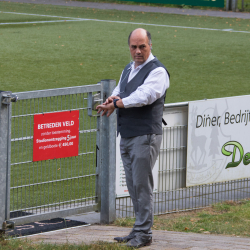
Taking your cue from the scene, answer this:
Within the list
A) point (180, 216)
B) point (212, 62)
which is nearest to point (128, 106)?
point (180, 216)

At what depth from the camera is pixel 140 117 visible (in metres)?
4.15

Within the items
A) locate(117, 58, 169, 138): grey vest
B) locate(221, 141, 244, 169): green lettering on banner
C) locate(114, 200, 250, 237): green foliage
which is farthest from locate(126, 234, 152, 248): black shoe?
locate(221, 141, 244, 169): green lettering on banner

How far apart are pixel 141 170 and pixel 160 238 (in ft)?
2.50

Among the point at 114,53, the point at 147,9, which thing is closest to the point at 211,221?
the point at 114,53

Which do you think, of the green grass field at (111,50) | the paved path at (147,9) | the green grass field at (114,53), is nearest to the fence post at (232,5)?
the paved path at (147,9)

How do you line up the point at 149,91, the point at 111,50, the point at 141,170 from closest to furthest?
the point at 149,91 < the point at 141,170 < the point at 111,50

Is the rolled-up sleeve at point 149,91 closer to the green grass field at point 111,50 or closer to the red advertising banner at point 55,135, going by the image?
the red advertising banner at point 55,135

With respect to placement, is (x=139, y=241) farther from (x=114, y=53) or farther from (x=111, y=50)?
(x=111, y=50)

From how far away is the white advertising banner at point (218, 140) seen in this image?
5941mm

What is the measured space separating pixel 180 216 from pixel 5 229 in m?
2.09

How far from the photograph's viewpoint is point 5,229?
4.65 metres

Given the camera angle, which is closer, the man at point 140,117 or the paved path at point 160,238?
the man at point 140,117

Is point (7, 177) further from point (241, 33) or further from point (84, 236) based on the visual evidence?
point (241, 33)

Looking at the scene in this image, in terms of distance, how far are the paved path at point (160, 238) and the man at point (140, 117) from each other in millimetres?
235
